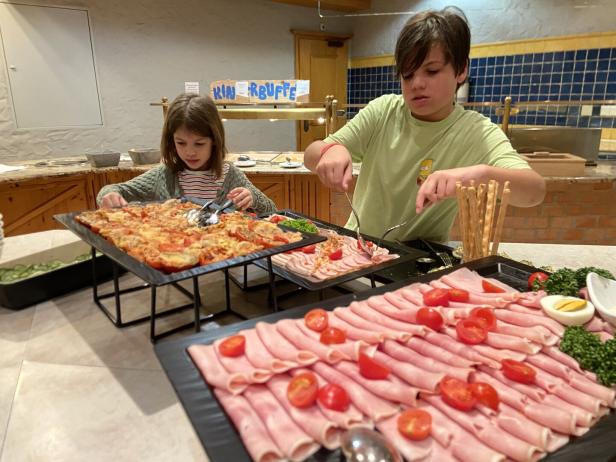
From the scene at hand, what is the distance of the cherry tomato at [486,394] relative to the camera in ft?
2.81

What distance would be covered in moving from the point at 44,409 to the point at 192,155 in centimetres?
163

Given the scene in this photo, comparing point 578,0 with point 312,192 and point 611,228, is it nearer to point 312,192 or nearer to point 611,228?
point 611,228

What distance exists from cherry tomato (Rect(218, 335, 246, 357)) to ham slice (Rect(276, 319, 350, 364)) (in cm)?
11

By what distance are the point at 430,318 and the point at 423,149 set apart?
1.23 meters

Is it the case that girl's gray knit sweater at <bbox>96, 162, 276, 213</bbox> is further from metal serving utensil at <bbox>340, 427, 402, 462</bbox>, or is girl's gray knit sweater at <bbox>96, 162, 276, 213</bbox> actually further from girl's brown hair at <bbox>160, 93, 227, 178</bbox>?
metal serving utensil at <bbox>340, 427, 402, 462</bbox>

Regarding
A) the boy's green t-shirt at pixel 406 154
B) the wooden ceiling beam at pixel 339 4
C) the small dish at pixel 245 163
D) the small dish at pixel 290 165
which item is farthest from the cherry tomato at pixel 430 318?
the wooden ceiling beam at pixel 339 4

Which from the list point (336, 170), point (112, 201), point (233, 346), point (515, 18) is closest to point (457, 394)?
point (233, 346)

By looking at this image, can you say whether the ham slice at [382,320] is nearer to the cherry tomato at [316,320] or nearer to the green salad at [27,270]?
the cherry tomato at [316,320]

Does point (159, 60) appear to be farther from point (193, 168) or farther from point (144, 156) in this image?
point (193, 168)

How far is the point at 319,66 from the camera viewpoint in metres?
8.30

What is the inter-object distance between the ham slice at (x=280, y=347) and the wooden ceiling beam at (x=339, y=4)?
760 cm

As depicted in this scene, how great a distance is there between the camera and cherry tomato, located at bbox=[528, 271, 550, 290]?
133cm

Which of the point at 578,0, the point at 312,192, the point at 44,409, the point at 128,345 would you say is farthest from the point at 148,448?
the point at 578,0

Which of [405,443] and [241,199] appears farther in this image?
[241,199]
